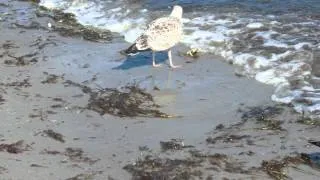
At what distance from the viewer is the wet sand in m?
5.61

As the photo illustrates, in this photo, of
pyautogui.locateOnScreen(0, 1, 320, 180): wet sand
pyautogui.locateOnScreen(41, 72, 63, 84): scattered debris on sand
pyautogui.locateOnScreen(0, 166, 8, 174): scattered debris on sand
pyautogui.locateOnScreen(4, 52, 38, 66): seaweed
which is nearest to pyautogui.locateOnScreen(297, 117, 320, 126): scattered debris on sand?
pyautogui.locateOnScreen(0, 1, 320, 180): wet sand

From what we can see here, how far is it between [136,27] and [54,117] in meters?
4.97

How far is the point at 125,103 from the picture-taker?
738cm

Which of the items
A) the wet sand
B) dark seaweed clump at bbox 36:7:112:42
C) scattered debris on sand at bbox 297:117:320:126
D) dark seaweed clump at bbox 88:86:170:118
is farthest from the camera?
dark seaweed clump at bbox 36:7:112:42

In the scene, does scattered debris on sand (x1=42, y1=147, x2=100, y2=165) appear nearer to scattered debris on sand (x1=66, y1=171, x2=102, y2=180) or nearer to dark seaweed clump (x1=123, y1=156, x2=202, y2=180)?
scattered debris on sand (x1=66, y1=171, x2=102, y2=180)

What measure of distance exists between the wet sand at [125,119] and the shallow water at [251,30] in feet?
0.97

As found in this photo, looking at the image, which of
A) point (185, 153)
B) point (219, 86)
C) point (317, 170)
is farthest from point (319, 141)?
point (219, 86)

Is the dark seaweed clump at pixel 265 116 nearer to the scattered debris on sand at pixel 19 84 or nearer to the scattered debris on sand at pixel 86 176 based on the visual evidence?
the scattered debris on sand at pixel 86 176

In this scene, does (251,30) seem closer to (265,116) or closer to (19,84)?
(265,116)

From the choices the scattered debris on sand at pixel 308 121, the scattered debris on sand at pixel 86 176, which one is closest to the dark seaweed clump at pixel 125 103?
the scattered debris on sand at pixel 308 121

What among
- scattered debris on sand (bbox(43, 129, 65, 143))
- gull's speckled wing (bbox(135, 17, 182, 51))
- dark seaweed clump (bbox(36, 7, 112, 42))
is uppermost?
gull's speckled wing (bbox(135, 17, 182, 51))

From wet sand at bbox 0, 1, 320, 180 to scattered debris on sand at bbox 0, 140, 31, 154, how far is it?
2cm

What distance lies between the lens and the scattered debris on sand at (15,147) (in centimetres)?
579

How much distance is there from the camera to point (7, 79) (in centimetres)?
820
